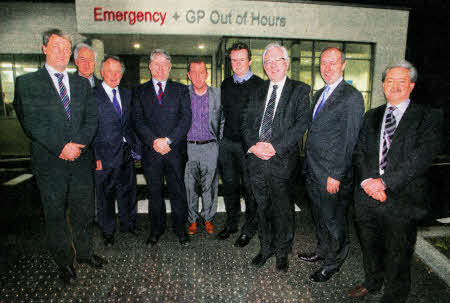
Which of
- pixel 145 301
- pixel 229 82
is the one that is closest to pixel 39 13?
pixel 229 82

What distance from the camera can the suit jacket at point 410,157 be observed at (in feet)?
5.94

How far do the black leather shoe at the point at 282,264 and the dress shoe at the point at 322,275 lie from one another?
25 centimetres

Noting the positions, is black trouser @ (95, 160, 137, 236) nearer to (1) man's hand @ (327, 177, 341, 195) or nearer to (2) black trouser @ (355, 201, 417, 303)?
(1) man's hand @ (327, 177, 341, 195)

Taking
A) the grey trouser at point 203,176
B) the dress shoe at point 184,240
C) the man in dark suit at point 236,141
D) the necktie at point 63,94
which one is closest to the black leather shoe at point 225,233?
the man in dark suit at point 236,141

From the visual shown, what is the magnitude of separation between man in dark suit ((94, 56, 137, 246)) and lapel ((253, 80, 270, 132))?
1543 mm

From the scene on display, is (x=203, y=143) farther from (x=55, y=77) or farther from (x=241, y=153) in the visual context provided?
(x=55, y=77)

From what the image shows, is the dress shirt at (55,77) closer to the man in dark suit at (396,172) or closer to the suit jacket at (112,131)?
the suit jacket at (112,131)

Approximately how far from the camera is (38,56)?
431 inches

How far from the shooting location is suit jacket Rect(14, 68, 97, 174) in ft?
7.25

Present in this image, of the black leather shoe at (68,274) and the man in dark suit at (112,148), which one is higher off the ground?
the man in dark suit at (112,148)

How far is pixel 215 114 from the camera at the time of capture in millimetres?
3236

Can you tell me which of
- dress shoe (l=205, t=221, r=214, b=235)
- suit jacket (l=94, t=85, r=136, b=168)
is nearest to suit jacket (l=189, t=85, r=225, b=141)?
suit jacket (l=94, t=85, r=136, b=168)

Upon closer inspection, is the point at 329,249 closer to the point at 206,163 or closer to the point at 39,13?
the point at 206,163

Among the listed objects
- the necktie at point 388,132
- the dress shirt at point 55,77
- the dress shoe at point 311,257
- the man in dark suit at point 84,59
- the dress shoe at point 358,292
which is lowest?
the dress shoe at point 311,257
